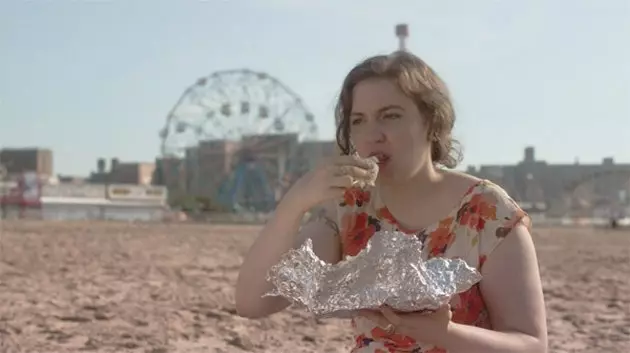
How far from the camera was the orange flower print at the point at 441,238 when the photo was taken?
195 cm

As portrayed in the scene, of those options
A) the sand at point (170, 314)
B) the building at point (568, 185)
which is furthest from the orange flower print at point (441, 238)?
the building at point (568, 185)

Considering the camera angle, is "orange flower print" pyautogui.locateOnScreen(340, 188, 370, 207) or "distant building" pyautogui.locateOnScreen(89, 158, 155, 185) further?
"distant building" pyautogui.locateOnScreen(89, 158, 155, 185)

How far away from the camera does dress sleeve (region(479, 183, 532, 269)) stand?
1.94 meters

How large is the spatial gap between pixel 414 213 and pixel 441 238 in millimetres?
86

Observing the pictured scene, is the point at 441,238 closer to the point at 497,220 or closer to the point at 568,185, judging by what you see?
the point at 497,220

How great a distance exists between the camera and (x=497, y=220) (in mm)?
1958

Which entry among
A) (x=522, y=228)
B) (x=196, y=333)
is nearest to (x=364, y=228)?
(x=522, y=228)

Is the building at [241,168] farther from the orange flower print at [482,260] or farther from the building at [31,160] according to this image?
the orange flower print at [482,260]

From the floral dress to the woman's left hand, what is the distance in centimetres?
Result: 22

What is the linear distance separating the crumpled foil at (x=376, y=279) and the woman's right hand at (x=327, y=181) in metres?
0.15

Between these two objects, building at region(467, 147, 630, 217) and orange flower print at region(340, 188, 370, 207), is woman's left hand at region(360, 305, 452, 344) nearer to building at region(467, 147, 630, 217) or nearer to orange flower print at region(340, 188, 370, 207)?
orange flower print at region(340, 188, 370, 207)

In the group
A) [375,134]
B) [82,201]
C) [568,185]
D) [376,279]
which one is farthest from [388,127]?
[568,185]

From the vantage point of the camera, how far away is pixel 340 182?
6.00 ft

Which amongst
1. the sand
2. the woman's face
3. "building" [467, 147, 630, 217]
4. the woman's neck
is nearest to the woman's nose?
the woman's face
